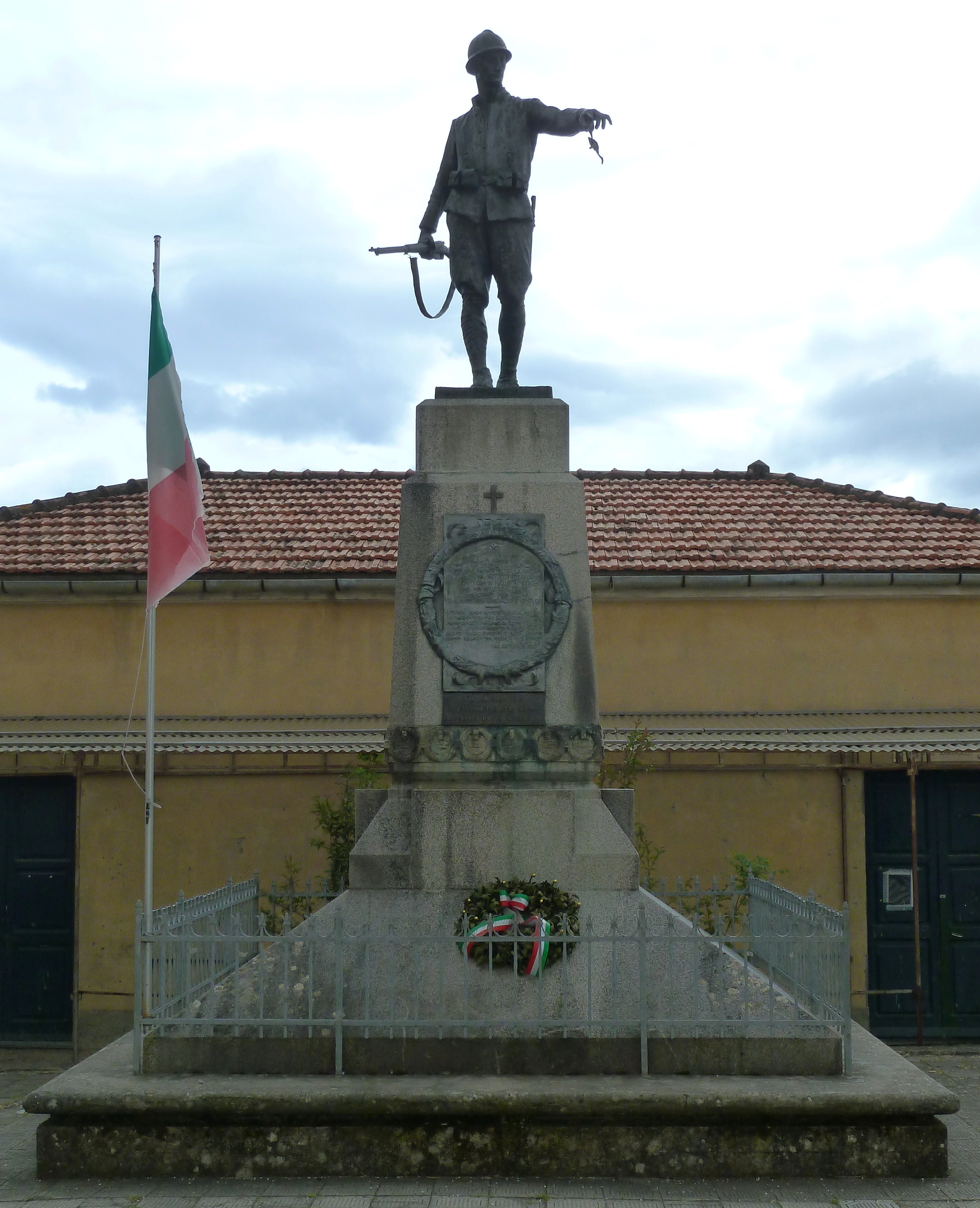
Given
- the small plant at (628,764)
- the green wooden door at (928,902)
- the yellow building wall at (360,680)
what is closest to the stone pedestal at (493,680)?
the small plant at (628,764)

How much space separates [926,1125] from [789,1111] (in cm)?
64

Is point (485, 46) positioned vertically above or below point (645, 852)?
above

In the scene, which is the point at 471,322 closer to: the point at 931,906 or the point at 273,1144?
the point at 273,1144

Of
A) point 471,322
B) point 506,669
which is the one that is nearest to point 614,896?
→ point 506,669

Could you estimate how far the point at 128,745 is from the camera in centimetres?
1171

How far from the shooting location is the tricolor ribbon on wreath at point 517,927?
6.65 meters

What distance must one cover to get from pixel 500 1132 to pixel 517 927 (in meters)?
0.94

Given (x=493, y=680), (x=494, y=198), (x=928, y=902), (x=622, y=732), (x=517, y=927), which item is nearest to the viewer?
(x=517, y=927)

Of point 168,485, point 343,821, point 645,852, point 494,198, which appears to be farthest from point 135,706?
point 494,198

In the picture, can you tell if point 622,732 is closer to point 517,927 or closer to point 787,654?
point 787,654

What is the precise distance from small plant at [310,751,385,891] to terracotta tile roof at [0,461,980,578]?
2040mm

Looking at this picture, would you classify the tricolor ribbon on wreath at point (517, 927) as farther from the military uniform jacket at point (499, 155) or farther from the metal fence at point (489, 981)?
the military uniform jacket at point (499, 155)

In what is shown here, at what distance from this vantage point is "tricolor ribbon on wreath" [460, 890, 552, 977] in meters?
6.65

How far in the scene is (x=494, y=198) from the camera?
8.12 m
